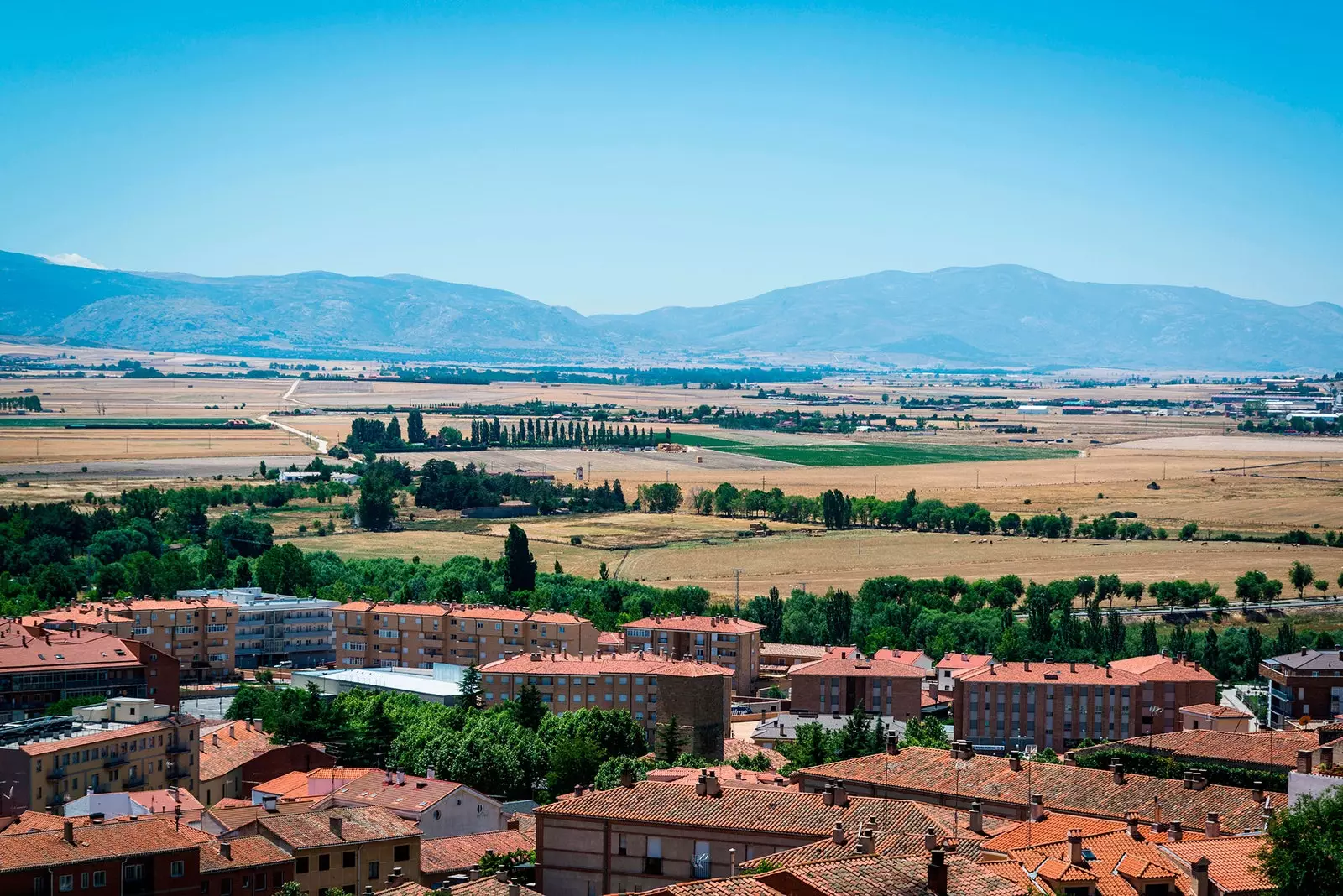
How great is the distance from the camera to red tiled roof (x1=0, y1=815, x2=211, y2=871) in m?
27.7

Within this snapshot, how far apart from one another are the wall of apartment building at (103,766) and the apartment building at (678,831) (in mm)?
12178

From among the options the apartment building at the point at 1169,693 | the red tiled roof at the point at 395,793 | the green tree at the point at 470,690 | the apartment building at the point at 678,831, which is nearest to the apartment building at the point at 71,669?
the green tree at the point at 470,690

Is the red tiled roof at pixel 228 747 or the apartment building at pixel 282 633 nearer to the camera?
the red tiled roof at pixel 228 747

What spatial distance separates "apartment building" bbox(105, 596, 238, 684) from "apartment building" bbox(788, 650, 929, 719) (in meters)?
20.5

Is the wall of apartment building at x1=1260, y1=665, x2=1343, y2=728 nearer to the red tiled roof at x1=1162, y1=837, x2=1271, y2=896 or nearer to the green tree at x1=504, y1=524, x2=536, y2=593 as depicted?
the red tiled roof at x1=1162, y1=837, x2=1271, y2=896

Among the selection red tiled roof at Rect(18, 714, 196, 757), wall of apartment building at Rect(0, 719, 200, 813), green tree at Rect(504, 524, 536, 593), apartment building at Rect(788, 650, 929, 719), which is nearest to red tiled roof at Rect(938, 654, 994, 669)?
apartment building at Rect(788, 650, 929, 719)

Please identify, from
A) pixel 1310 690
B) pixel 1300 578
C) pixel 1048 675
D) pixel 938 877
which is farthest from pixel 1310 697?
pixel 938 877

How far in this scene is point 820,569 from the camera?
91125 mm

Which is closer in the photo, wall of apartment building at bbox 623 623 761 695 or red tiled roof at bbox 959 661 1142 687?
red tiled roof at bbox 959 661 1142 687

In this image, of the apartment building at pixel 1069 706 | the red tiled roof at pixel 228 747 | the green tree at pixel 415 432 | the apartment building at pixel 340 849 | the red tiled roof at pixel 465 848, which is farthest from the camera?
the green tree at pixel 415 432

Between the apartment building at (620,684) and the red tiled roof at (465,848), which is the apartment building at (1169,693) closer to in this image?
the apartment building at (620,684)

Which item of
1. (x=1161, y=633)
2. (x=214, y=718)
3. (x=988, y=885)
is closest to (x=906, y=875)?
(x=988, y=885)

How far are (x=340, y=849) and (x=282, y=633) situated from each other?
3867 cm

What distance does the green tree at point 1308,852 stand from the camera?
A: 24.7 meters
